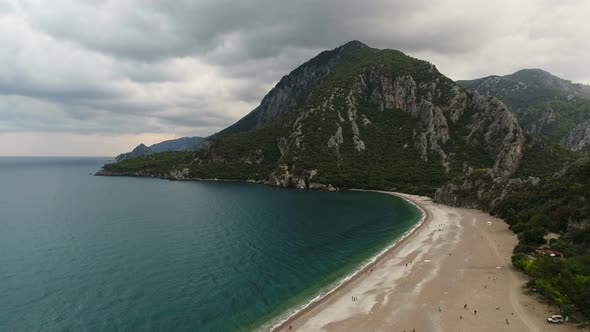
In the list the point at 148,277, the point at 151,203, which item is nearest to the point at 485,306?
the point at 148,277

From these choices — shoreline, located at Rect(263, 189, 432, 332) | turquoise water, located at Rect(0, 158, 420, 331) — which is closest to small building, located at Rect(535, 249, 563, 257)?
shoreline, located at Rect(263, 189, 432, 332)

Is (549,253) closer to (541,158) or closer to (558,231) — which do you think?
(558,231)

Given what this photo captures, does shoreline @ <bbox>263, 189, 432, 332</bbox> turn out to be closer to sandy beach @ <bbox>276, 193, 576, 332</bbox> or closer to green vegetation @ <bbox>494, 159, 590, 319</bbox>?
sandy beach @ <bbox>276, 193, 576, 332</bbox>

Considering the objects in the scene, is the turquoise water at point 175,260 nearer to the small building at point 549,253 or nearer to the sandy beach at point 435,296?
the sandy beach at point 435,296

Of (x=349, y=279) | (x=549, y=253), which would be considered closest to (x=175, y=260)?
(x=349, y=279)

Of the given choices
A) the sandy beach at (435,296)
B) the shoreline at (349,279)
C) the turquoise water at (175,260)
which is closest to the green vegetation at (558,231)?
the sandy beach at (435,296)

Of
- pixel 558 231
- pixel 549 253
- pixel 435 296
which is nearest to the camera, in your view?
pixel 435 296
